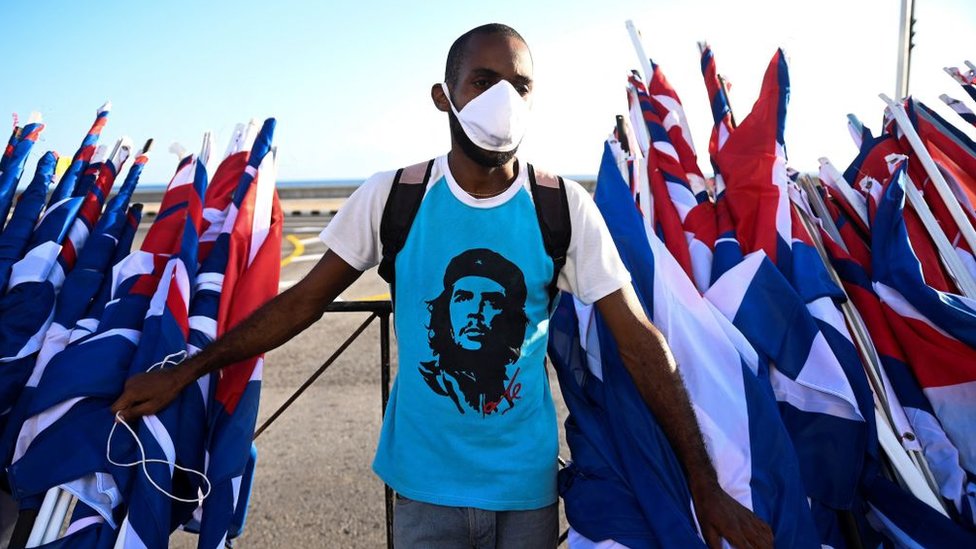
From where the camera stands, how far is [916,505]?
82.2 inches

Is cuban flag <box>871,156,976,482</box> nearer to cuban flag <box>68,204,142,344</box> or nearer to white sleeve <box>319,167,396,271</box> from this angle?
white sleeve <box>319,167,396,271</box>

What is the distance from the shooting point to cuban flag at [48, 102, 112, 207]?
105 inches

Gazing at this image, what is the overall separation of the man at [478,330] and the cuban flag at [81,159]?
1.64 m

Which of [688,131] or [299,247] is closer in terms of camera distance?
[688,131]

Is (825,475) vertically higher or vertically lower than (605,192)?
lower

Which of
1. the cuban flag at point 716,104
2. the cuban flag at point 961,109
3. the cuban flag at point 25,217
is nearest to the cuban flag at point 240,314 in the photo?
the cuban flag at point 25,217

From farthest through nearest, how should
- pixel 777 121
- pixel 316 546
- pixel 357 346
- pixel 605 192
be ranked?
pixel 357 346 < pixel 316 546 < pixel 777 121 < pixel 605 192

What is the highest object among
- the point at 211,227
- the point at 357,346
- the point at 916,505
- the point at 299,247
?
the point at 211,227

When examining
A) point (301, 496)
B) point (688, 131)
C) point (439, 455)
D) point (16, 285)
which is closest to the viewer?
point (439, 455)

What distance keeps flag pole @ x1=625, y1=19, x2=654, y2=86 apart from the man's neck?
134cm

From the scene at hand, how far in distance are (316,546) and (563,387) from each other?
2099 mm

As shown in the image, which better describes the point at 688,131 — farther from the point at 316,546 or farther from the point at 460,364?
the point at 316,546

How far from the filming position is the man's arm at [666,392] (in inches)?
76.1

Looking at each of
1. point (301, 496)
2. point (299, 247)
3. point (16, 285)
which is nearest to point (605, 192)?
point (16, 285)
